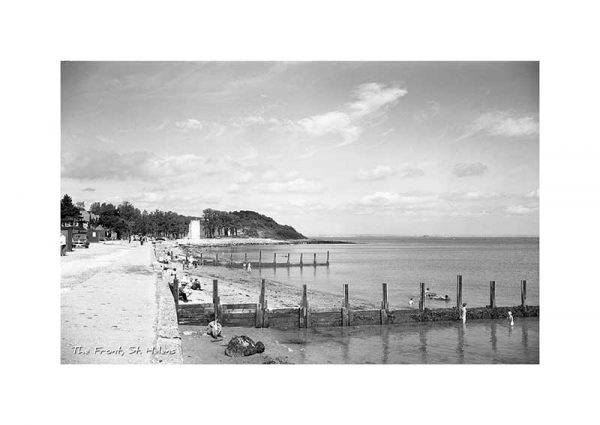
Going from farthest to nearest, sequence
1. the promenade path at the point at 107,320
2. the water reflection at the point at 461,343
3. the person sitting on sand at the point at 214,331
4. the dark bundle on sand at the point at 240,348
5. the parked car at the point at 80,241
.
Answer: the parked car at the point at 80,241 < the water reflection at the point at 461,343 < the person sitting on sand at the point at 214,331 < the dark bundle on sand at the point at 240,348 < the promenade path at the point at 107,320

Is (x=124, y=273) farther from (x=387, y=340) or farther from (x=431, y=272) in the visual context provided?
(x=431, y=272)

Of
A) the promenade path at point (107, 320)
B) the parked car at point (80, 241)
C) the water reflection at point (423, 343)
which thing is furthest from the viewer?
the parked car at point (80, 241)

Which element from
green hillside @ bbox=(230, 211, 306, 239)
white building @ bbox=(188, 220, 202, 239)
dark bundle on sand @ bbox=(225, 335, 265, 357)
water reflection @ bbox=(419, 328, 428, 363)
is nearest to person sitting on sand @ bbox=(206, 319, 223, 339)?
dark bundle on sand @ bbox=(225, 335, 265, 357)

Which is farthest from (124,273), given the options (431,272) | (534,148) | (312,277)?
(431,272)

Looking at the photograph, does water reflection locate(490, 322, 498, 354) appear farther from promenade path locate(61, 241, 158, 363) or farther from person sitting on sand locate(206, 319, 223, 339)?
promenade path locate(61, 241, 158, 363)

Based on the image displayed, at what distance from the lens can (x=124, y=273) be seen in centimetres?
1267

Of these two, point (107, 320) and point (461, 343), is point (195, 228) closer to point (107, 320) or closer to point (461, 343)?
point (461, 343)

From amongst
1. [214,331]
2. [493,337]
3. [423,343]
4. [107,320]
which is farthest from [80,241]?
[493,337]

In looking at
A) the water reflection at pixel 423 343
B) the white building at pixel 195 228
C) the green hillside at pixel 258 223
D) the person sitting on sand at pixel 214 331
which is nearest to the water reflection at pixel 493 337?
the water reflection at pixel 423 343

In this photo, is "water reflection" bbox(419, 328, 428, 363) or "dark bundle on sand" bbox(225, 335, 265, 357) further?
"water reflection" bbox(419, 328, 428, 363)

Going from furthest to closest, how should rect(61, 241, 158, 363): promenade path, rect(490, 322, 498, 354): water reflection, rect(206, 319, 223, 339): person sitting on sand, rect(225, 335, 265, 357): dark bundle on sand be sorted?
rect(490, 322, 498, 354): water reflection
rect(206, 319, 223, 339): person sitting on sand
rect(225, 335, 265, 357): dark bundle on sand
rect(61, 241, 158, 363): promenade path

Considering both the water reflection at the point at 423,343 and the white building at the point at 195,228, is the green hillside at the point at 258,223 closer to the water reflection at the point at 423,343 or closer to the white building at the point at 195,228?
the white building at the point at 195,228

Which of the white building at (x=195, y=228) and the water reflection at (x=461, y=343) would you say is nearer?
the water reflection at (x=461, y=343)
